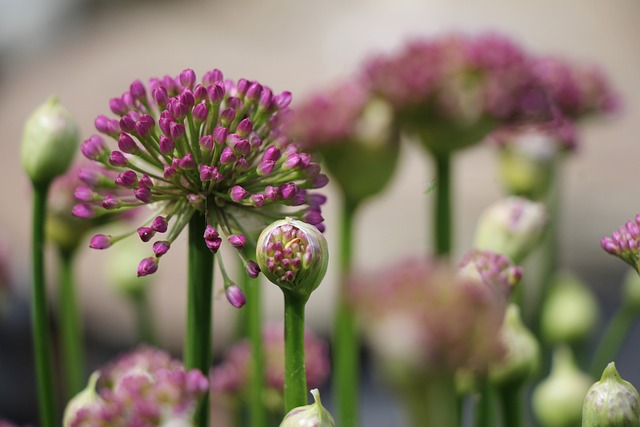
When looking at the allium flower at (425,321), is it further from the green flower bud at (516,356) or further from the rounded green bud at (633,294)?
the rounded green bud at (633,294)

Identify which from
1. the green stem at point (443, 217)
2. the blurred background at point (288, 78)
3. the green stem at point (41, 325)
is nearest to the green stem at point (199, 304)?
the green stem at point (41, 325)

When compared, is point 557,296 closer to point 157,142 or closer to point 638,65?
point 157,142

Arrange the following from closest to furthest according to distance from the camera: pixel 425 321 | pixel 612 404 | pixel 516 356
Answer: pixel 425 321 → pixel 612 404 → pixel 516 356

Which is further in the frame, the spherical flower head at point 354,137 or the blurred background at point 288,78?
the blurred background at point 288,78

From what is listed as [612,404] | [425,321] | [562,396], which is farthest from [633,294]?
[425,321]

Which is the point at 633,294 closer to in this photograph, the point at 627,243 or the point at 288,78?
the point at 627,243

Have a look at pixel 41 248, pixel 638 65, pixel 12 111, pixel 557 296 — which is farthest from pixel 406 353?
pixel 638 65

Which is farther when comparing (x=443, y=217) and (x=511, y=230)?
(x=443, y=217)

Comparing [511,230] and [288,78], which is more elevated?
[288,78]
